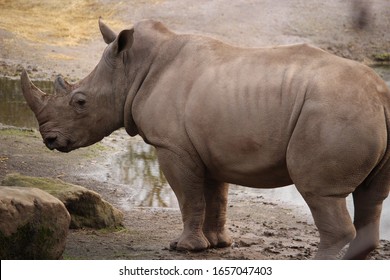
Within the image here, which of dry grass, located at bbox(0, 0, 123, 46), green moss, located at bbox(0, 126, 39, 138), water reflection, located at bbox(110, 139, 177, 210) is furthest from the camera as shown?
dry grass, located at bbox(0, 0, 123, 46)

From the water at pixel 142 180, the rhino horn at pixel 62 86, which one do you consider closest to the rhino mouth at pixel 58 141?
the rhino horn at pixel 62 86

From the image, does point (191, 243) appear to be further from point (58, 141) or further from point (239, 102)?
point (58, 141)

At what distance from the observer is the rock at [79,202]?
844 cm

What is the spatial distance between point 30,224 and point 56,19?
1590 cm

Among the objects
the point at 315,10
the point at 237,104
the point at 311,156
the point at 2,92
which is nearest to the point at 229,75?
the point at 237,104

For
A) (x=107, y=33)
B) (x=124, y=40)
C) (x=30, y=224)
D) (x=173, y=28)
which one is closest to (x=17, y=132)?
(x=107, y=33)

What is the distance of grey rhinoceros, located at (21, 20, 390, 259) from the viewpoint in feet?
22.9

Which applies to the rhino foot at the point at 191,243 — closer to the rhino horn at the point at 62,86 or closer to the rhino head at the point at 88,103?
the rhino head at the point at 88,103

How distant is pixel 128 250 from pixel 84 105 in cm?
128

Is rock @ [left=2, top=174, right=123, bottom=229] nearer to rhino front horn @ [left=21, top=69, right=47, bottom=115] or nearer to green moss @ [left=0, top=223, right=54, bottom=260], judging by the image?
rhino front horn @ [left=21, top=69, right=47, bottom=115]

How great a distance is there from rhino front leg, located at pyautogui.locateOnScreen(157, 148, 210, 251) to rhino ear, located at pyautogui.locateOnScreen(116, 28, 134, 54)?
0.95 meters

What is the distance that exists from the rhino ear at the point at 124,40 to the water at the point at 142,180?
7.85 feet

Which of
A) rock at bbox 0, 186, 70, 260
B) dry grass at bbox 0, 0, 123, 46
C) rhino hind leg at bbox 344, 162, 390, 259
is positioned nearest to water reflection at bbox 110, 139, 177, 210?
rhino hind leg at bbox 344, 162, 390, 259

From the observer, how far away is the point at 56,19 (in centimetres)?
2231
